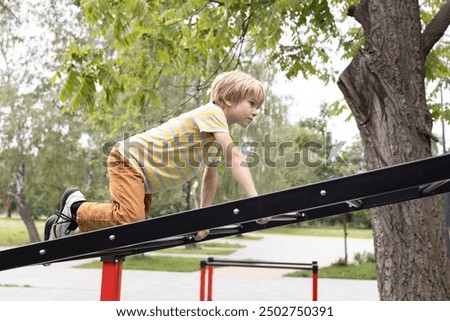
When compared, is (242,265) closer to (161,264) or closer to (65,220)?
(65,220)

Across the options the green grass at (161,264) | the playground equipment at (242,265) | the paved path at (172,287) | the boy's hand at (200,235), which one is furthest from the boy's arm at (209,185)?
the green grass at (161,264)

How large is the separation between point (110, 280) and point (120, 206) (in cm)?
35

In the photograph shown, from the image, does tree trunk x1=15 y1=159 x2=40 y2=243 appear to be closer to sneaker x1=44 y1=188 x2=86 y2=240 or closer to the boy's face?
sneaker x1=44 y1=188 x2=86 y2=240

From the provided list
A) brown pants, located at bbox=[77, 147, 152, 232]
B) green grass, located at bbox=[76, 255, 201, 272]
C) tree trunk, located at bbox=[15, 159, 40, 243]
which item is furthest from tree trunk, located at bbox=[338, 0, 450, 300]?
tree trunk, located at bbox=[15, 159, 40, 243]

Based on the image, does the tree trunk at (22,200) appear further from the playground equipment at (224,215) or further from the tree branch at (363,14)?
the playground equipment at (224,215)

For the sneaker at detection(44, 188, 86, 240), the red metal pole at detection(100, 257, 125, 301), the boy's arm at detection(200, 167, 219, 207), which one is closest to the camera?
the red metal pole at detection(100, 257, 125, 301)

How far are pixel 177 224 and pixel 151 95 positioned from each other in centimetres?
375

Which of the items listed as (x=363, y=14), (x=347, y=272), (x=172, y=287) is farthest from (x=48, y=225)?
(x=347, y=272)

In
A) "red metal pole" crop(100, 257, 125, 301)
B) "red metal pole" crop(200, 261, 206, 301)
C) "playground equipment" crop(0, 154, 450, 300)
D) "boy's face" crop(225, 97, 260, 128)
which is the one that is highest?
"boy's face" crop(225, 97, 260, 128)

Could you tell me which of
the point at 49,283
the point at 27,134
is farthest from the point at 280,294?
the point at 27,134

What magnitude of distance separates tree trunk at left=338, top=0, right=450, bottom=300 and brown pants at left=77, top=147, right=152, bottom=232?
201 cm

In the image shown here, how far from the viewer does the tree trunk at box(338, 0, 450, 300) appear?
4145 mm

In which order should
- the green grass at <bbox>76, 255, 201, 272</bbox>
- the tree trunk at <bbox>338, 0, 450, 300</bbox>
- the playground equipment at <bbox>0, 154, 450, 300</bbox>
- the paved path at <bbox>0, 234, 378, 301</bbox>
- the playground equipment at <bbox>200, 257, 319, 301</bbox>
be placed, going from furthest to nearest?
the green grass at <bbox>76, 255, 201, 272</bbox> < the paved path at <bbox>0, 234, 378, 301</bbox> < the playground equipment at <bbox>200, 257, 319, 301</bbox> < the tree trunk at <bbox>338, 0, 450, 300</bbox> < the playground equipment at <bbox>0, 154, 450, 300</bbox>

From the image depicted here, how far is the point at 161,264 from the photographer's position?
643 inches
